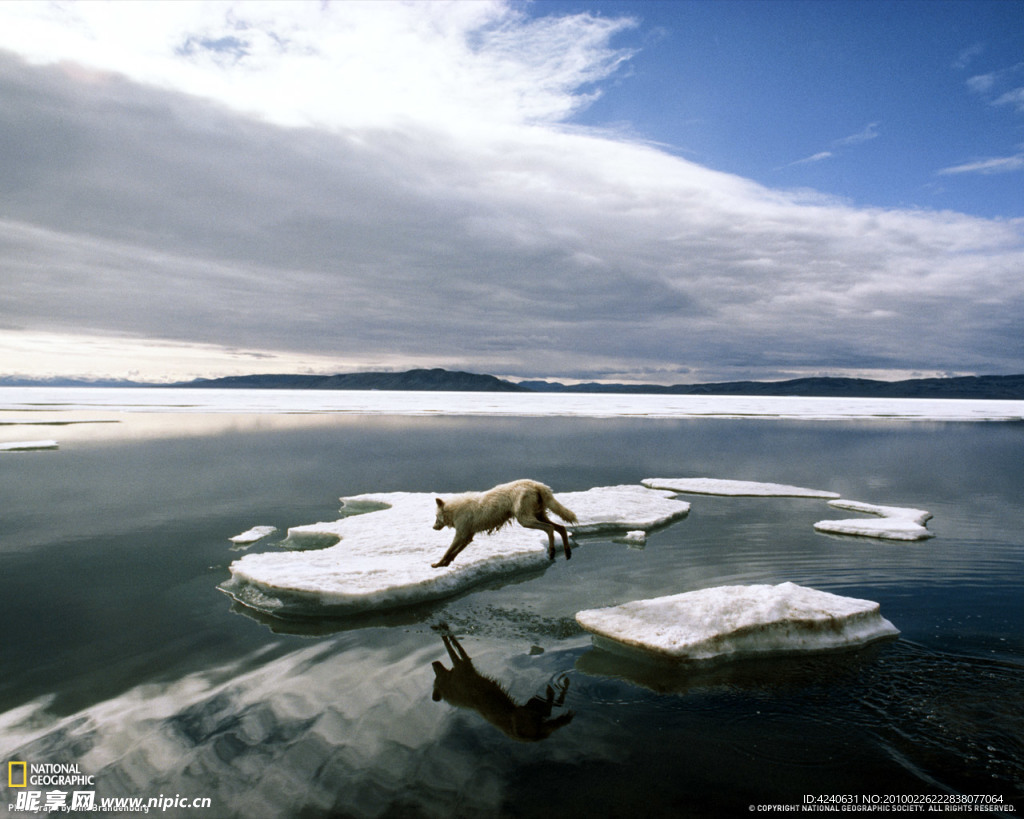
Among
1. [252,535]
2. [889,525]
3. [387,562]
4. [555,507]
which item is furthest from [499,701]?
[889,525]

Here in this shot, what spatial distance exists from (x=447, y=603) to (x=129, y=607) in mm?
4926

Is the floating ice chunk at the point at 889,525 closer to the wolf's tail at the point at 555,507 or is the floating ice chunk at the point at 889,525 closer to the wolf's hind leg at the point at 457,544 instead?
the wolf's tail at the point at 555,507

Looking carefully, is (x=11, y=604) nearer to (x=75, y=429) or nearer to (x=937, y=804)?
(x=937, y=804)

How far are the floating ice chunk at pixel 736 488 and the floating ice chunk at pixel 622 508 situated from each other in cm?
130

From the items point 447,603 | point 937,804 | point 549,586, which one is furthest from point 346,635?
point 937,804

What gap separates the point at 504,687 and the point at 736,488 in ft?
47.2

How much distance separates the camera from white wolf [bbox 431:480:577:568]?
8.90 metres

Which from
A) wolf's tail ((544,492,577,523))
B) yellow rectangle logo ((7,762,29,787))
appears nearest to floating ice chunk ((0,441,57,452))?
yellow rectangle logo ((7,762,29,787))

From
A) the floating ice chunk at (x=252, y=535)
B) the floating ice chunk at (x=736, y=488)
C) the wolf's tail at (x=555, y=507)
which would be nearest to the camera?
the wolf's tail at (x=555, y=507)

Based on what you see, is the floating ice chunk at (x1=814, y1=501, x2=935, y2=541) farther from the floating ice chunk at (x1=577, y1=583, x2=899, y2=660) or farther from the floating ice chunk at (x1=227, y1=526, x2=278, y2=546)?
the floating ice chunk at (x1=227, y1=526, x2=278, y2=546)

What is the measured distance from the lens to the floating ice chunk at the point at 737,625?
712 cm

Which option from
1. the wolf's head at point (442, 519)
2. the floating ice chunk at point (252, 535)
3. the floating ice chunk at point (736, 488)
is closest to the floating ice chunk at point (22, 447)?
the floating ice chunk at point (252, 535)

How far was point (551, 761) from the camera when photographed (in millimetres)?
5324

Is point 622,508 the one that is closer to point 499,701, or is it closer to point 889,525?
point 889,525
